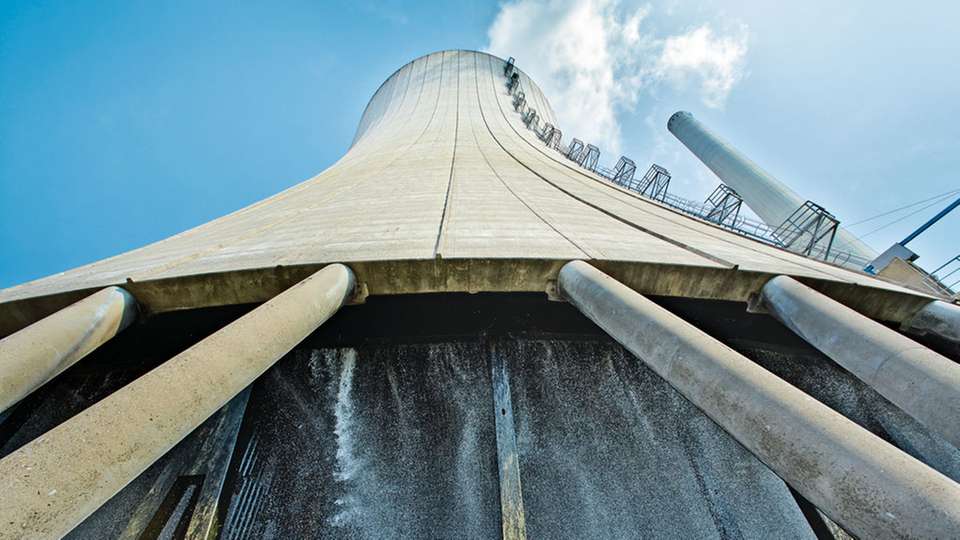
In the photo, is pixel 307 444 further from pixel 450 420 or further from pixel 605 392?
pixel 605 392

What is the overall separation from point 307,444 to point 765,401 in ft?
12.9

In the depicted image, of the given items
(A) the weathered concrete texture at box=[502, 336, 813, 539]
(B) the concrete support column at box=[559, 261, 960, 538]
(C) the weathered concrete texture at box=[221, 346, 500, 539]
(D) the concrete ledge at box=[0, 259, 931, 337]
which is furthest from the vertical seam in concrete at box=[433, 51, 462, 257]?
(B) the concrete support column at box=[559, 261, 960, 538]

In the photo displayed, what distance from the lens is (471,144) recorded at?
36.7 feet

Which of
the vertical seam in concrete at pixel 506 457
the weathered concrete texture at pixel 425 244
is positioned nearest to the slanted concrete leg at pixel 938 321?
the weathered concrete texture at pixel 425 244

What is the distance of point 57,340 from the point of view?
9.66 ft

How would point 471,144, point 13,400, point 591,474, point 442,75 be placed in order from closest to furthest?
point 13,400
point 591,474
point 471,144
point 442,75

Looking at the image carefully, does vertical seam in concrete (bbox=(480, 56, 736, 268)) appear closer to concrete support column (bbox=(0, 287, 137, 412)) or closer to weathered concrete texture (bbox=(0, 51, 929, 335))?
weathered concrete texture (bbox=(0, 51, 929, 335))

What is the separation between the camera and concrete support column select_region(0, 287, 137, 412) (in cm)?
265

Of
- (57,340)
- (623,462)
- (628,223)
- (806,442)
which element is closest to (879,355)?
(806,442)

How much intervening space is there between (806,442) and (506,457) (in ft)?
7.92

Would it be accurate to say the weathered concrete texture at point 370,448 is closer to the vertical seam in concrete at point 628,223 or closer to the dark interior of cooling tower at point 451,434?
the dark interior of cooling tower at point 451,434

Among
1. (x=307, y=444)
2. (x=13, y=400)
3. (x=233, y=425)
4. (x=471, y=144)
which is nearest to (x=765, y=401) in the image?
(x=307, y=444)

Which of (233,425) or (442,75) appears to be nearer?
(233,425)

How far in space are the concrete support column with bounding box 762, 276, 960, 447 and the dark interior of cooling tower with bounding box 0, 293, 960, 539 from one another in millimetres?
1228
